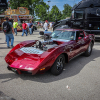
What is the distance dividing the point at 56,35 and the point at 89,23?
5847mm

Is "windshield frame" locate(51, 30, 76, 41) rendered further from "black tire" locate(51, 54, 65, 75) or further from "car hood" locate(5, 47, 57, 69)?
"car hood" locate(5, 47, 57, 69)

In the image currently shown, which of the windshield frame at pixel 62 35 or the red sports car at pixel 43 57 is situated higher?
the windshield frame at pixel 62 35

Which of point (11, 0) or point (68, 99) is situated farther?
point (11, 0)

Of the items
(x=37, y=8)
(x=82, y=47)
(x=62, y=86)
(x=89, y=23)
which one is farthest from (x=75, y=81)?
(x=37, y=8)

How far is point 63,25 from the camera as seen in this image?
11.9m

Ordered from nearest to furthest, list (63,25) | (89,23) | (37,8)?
(89,23) < (63,25) < (37,8)

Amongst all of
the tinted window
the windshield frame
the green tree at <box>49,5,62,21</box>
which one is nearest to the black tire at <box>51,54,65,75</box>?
the windshield frame

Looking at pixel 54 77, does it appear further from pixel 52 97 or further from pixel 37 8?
pixel 37 8

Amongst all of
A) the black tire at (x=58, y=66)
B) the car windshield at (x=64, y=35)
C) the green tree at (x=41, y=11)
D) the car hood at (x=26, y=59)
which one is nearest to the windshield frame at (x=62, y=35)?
the car windshield at (x=64, y=35)

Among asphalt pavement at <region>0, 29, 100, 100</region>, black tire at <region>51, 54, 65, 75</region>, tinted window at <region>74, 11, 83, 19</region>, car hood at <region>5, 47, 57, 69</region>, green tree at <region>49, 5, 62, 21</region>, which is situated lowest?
asphalt pavement at <region>0, 29, 100, 100</region>

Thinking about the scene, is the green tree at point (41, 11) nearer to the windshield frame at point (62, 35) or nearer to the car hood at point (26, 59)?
the windshield frame at point (62, 35)

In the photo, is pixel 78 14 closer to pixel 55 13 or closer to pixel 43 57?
pixel 43 57

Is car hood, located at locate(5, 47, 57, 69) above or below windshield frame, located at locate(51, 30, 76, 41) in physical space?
below

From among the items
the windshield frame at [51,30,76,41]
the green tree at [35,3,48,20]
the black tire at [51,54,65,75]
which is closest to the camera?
the black tire at [51,54,65,75]
